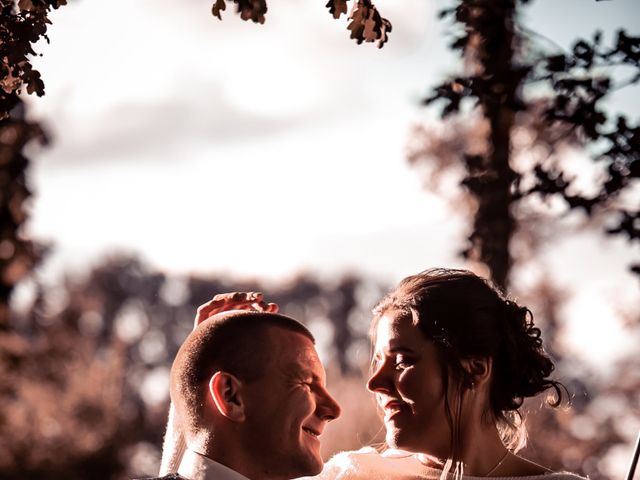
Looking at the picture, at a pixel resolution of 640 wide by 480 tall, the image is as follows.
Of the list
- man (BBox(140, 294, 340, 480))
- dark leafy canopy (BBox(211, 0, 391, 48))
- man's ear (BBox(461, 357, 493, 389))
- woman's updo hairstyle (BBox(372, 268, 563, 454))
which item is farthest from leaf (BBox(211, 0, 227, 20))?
man's ear (BBox(461, 357, 493, 389))

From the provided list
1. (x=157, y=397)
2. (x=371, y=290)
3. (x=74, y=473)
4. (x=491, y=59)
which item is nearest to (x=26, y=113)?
(x=74, y=473)

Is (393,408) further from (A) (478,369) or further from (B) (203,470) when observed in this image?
(B) (203,470)

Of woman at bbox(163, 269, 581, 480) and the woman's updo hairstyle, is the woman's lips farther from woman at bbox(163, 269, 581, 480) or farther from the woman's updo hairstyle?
the woman's updo hairstyle

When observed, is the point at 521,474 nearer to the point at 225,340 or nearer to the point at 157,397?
the point at 225,340

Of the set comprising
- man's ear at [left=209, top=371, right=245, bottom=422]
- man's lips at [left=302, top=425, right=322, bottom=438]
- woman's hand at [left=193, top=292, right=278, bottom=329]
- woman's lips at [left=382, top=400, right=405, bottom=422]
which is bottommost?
man's lips at [left=302, top=425, right=322, bottom=438]

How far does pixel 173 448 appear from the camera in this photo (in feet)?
15.6

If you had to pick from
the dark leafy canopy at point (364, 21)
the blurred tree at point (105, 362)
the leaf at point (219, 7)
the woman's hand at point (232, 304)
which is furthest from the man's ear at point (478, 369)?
the blurred tree at point (105, 362)

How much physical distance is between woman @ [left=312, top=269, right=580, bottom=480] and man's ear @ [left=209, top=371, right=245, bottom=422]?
→ 695mm

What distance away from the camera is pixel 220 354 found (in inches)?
173

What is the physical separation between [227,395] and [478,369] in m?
1.25

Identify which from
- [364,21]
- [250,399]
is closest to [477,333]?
[250,399]

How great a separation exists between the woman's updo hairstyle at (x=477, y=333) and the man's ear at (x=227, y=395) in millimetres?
965

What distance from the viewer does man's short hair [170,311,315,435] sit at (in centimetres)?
435

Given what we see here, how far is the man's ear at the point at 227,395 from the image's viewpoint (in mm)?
4246
